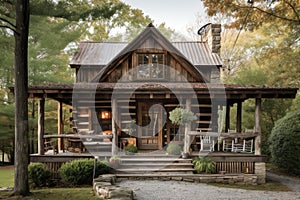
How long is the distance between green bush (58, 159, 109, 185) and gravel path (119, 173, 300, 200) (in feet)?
3.89

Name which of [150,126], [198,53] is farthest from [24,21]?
[198,53]

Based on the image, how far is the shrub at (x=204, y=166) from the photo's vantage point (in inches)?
453

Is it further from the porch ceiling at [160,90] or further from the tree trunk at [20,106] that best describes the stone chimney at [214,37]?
the tree trunk at [20,106]

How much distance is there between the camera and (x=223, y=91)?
1227 centimetres

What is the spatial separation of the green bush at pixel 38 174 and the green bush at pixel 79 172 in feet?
1.70

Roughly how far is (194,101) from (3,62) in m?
11.7

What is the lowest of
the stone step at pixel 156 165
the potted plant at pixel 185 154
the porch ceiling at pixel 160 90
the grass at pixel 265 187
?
the grass at pixel 265 187

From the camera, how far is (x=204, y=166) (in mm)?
11570

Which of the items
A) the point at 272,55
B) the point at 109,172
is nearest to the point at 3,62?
the point at 109,172

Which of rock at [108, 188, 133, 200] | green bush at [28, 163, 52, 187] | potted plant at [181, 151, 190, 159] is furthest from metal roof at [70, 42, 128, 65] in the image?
rock at [108, 188, 133, 200]

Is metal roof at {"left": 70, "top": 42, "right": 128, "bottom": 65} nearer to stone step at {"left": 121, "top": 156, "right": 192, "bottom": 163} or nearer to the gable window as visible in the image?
the gable window

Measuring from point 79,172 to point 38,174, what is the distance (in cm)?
146

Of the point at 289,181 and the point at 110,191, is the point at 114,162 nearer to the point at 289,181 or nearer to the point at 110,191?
the point at 110,191

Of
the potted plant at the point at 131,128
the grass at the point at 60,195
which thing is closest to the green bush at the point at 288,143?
the potted plant at the point at 131,128
